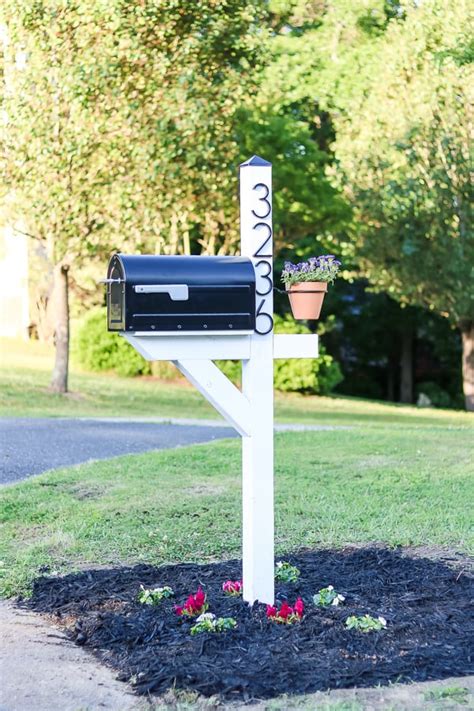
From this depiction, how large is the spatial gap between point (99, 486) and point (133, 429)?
16.5 ft

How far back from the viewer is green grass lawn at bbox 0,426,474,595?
6.34m

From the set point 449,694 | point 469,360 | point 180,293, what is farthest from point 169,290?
point 469,360

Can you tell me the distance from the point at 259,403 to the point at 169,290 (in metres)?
0.72

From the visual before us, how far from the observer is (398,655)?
4223 millimetres

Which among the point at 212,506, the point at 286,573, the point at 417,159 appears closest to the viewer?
the point at 286,573

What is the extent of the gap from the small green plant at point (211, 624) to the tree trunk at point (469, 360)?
21.1 m

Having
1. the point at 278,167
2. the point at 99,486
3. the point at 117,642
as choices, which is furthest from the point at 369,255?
the point at 117,642

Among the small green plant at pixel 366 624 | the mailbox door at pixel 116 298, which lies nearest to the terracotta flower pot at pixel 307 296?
the mailbox door at pixel 116 298

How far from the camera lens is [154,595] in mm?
5008

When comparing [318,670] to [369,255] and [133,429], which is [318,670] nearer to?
[133,429]

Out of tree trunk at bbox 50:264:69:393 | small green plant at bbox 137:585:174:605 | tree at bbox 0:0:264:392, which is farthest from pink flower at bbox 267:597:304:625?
tree trunk at bbox 50:264:69:393

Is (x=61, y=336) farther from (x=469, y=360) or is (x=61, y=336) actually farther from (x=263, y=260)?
(x=263, y=260)

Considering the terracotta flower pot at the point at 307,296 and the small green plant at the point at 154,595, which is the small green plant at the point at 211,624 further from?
the terracotta flower pot at the point at 307,296

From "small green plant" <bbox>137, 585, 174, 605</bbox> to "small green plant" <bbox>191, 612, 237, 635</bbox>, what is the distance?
18.1 inches
